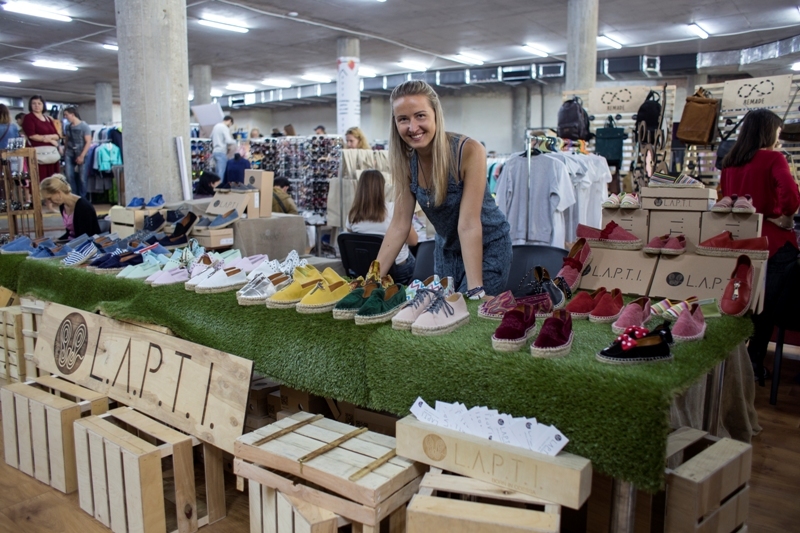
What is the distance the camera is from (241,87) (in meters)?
19.9

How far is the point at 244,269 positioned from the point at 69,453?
1104 mm

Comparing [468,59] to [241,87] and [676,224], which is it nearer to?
[241,87]

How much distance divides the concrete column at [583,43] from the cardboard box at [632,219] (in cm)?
669

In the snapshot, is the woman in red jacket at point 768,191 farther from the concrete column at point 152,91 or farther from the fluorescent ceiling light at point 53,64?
the fluorescent ceiling light at point 53,64

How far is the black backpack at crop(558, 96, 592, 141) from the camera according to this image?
20.2 feet

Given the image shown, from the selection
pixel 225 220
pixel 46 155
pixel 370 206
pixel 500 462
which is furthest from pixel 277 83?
pixel 500 462

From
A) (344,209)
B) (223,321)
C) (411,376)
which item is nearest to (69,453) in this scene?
(223,321)

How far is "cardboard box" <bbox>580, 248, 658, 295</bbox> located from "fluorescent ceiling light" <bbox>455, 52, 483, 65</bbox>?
1229 cm

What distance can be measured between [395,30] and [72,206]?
799 centimetres

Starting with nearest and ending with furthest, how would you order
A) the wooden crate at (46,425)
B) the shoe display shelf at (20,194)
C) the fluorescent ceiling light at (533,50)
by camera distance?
the wooden crate at (46,425)
the shoe display shelf at (20,194)
the fluorescent ceiling light at (533,50)

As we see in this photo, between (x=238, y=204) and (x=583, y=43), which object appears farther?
(x=583, y=43)

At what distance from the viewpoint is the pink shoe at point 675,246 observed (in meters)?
2.59

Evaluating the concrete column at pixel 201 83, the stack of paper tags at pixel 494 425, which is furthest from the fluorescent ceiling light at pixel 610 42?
the stack of paper tags at pixel 494 425

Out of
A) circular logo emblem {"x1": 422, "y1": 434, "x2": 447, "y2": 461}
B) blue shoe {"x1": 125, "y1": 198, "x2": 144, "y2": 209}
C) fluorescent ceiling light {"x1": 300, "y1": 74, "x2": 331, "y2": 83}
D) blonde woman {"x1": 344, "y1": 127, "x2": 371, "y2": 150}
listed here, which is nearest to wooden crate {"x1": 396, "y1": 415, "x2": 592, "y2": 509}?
circular logo emblem {"x1": 422, "y1": 434, "x2": 447, "y2": 461}
